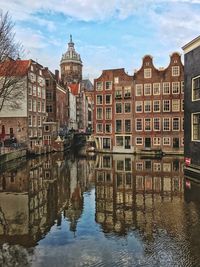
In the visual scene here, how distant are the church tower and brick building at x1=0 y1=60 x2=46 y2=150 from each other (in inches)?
2964

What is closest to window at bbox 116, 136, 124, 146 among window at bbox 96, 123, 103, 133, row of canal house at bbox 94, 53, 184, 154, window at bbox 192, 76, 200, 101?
row of canal house at bbox 94, 53, 184, 154

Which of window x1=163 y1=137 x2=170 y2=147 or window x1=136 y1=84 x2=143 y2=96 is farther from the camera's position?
window x1=136 y1=84 x2=143 y2=96

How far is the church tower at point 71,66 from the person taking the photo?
13700 centimetres

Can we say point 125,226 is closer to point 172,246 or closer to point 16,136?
point 172,246

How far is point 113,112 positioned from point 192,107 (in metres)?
33.2

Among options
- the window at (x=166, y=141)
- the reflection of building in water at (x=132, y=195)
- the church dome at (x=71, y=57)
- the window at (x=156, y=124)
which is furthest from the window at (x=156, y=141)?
the church dome at (x=71, y=57)

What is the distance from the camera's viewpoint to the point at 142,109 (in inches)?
2371

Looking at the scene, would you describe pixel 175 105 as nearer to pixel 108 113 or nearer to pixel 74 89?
pixel 108 113

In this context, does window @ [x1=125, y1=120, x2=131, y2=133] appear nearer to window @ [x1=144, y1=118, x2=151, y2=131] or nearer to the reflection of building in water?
window @ [x1=144, y1=118, x2=151, y2=131]

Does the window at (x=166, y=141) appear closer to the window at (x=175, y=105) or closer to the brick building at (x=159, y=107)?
the brick building at (x=159, y=107)

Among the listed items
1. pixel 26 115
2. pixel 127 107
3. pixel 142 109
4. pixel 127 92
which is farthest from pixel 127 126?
→ pixel 26 115

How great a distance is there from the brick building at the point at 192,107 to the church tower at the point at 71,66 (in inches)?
4206

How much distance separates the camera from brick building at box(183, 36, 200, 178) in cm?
2895

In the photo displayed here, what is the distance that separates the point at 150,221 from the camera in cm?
1589
